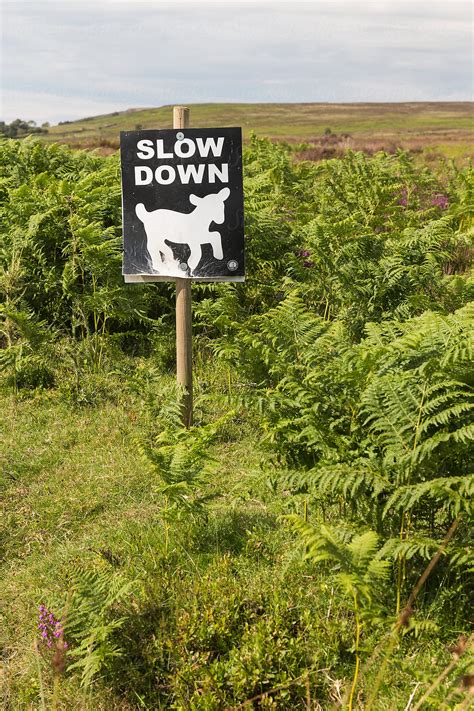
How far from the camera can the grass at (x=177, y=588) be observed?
10.3 ft

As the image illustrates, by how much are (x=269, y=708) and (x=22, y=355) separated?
4.71 meters

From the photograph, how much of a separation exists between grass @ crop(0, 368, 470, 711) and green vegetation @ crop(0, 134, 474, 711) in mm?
13

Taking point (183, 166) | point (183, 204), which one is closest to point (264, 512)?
point (183, 204)

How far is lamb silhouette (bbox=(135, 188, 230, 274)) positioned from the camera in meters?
4.92

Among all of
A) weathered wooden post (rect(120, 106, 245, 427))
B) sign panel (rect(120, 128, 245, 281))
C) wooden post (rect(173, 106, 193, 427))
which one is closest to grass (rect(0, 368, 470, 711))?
wooden post (rect(173, 106, 193, 427))

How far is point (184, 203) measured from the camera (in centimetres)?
494

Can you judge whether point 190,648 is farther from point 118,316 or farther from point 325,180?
point 325,180

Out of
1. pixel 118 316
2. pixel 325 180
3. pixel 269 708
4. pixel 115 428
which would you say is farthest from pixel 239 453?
pixel 325 180

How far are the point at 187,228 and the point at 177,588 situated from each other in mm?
2452

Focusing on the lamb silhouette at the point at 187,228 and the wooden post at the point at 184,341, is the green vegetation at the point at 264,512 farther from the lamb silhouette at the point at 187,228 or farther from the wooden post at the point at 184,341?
the lamb silhouette at the point at 187,228

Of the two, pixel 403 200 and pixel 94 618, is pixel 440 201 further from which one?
pixel 94 618

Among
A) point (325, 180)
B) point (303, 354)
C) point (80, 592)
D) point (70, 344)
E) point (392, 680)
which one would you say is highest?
point (325, 180)

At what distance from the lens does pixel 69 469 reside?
5.34 metres

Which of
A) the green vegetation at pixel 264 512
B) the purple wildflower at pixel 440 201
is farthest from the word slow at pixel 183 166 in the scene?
the purple wildflower at pixel 440 201
